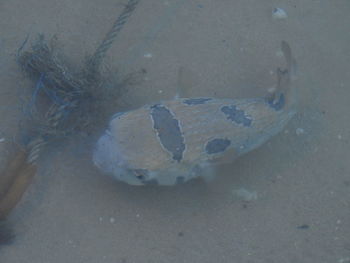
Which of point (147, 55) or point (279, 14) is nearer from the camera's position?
point (147, 55)

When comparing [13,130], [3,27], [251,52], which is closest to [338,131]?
[251,52]

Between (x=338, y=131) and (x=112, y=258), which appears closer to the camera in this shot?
(x=112, y=258)

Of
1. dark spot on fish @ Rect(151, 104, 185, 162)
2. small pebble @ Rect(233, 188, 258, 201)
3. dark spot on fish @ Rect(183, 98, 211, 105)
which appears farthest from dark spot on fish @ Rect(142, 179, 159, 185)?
small pebble @ Rect(233, 188, 258, 201)

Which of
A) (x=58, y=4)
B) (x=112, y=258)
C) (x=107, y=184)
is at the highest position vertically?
(x=58, y=4)

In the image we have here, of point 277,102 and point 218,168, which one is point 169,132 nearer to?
point 218,168

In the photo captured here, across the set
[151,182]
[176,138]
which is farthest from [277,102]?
[151,182]

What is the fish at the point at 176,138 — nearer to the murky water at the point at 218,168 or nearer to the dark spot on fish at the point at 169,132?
the dark spot on fish at the point at 169,132

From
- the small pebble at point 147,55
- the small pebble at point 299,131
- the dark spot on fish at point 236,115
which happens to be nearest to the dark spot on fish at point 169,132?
the dark spot on fish at point 236,115

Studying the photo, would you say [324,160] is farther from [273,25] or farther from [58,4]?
[58,4]
